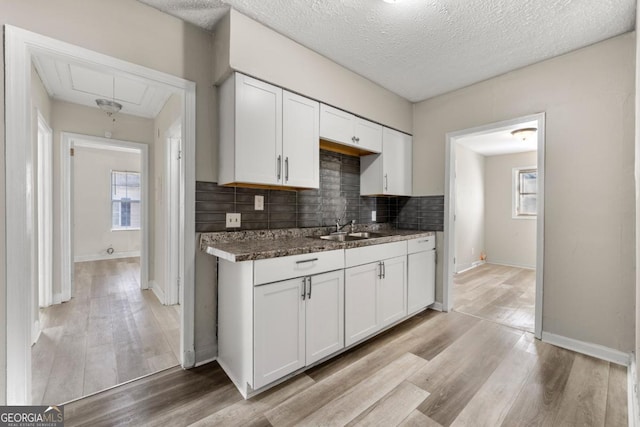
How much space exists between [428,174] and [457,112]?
75cm

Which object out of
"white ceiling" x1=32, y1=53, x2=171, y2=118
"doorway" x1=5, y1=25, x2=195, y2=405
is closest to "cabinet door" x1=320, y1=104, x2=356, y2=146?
"white ceiling" x1=32, y1=53, x2=171, y2=118

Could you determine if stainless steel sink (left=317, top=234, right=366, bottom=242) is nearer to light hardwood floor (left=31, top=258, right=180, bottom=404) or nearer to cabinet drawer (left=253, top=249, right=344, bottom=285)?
cabinet drawer (left=253, top=249, right=344, bottom=285)

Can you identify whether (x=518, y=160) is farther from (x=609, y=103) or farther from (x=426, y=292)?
(x=426, y=292)

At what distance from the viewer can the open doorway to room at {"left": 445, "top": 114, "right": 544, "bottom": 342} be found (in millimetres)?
4160

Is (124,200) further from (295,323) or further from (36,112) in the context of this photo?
(295,323)

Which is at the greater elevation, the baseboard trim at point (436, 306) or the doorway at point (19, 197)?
the doorway at point (19, 197)

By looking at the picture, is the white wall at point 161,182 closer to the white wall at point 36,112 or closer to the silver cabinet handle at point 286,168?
the white wall at point 36,112

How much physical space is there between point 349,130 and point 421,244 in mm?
1461

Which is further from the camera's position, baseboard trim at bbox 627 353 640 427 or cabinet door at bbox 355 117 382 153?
cabinet door at bbox 355 117 382 153

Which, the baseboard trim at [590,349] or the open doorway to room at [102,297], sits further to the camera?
the baseboard trim at [590,349]

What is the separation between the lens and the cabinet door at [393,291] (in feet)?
8.21

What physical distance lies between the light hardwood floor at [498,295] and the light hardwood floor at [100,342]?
3.19 metres

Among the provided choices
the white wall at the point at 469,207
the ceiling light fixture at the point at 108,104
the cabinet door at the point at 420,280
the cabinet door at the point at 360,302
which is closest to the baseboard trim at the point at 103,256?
the ceiling light fixture at the point at 108,104

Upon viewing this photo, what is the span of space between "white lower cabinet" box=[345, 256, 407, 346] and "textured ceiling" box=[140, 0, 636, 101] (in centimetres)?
186
